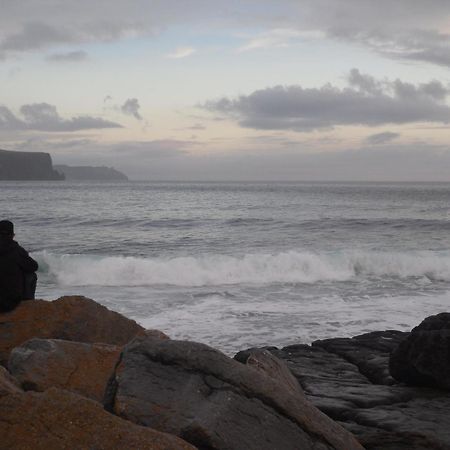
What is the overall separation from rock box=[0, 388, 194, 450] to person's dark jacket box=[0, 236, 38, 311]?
3.68 meters

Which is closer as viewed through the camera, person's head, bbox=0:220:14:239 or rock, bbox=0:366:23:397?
rock, bbox=0:366:23:397

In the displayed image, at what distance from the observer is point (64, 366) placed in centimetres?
485

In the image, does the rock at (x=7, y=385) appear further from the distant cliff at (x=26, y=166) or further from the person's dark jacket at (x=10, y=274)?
the distant cliff at (x=26, y=166)

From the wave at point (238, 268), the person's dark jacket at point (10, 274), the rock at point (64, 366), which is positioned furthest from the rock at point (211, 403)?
the wave at point (238, 268)

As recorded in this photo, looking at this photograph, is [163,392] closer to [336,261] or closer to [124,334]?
[124,334]

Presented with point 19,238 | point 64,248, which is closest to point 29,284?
point 64,248

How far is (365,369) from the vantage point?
732 cm

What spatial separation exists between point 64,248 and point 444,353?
863 inches

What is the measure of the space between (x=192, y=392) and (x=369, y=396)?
2809 millimetres

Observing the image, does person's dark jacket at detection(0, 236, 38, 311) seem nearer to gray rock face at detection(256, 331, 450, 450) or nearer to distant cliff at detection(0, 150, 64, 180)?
gray rock face at detection(256, 331, 450, 450)

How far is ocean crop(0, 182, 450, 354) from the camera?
38.5 ft

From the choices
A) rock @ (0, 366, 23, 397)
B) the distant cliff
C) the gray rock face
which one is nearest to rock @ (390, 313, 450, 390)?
the gray rock face

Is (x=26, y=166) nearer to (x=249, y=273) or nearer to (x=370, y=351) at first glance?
(x=249, y=273)

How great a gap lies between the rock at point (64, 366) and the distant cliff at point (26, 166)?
157 metres
